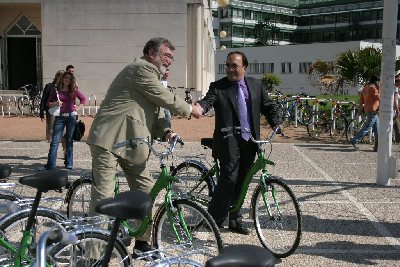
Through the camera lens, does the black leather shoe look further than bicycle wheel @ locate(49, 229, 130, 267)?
Yes

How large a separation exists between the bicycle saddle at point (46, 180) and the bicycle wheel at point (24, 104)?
1832cm

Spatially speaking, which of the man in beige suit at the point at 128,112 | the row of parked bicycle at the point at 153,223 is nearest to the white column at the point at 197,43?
the row of parked bicycle at the point at 153,223

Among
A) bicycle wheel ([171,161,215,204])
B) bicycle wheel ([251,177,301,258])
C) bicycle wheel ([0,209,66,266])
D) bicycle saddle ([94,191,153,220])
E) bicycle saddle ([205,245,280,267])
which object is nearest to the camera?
bicycle saddle ([205,245,280,267])

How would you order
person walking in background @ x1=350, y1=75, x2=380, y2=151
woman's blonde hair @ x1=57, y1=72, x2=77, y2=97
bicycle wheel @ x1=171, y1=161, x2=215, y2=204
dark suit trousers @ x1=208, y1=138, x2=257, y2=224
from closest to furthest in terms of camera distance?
dark suit trousers @ x1=208, y1=138, x2=257, y2=224 → bicycle wheel @ x1=171, y1=161, x2=215, y2=204 → woman's blonde hair @ x1=57, y1=72, x2=77, y2=97 → person walking in background @ x1=350, y1=75, x2=380, y2=151

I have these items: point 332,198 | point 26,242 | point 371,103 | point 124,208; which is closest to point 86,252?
point 26,242

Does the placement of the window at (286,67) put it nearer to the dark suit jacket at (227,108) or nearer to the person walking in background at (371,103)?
the person walking in background at (371,103)

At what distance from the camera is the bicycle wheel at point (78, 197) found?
5039 millimetres

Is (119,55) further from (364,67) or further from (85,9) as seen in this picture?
(364,67)

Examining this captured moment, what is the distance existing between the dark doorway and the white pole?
770 inches

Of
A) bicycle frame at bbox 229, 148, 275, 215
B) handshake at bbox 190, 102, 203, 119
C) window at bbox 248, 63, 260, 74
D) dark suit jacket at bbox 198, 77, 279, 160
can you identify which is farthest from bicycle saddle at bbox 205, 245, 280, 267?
window at bbox 248, 63, 260, 74

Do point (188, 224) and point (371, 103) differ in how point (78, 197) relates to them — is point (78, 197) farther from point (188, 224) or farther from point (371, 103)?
point (371, 103)

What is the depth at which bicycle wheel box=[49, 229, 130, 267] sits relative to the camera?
122 inches

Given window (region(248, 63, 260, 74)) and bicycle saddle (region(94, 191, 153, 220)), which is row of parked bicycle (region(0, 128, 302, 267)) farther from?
window (region(248, 63, 260, 74))

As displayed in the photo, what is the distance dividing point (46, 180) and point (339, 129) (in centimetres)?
1171
